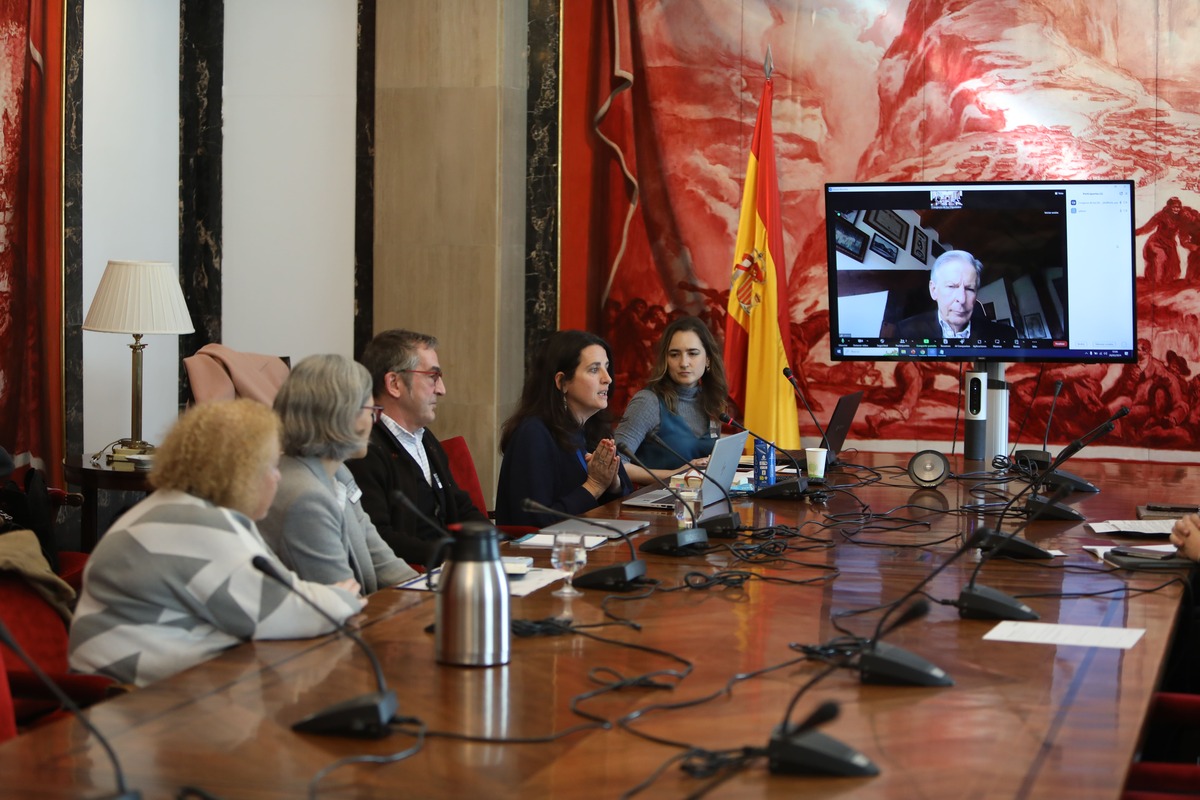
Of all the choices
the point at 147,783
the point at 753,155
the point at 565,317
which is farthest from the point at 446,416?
the point at 147,783

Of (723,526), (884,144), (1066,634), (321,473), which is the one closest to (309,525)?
(321,473)

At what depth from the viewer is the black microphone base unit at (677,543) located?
10.0 ft

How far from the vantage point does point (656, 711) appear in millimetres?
1804

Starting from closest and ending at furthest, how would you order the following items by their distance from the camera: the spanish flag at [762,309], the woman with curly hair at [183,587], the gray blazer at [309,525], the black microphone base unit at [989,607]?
1. the woman with curly hair at [183,587]
2. the black microphone base unit at [989,607]
3. the gray blazer at [309,525]
4. the spanish flag at [762,309]

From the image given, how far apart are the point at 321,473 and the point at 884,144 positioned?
13.5 ft

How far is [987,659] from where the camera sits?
2.10 meters

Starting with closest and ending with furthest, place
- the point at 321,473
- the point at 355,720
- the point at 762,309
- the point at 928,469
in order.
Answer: the point at 355,720
the point at 321,473
the point at 928,469
the point at 762,309

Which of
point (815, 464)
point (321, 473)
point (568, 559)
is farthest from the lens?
point (815, 464)

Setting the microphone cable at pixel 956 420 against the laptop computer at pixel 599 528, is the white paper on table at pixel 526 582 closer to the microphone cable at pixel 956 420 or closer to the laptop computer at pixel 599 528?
Answer: the laptop computer at pixel 599 528

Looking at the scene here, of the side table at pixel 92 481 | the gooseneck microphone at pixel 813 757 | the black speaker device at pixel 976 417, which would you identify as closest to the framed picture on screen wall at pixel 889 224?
the black speaker device at pixel 976 417

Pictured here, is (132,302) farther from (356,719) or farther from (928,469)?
(356,719)

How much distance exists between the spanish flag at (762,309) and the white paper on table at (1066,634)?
12.4ft

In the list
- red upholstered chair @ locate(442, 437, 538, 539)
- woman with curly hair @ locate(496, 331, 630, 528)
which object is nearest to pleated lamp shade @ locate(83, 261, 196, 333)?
red upholstered chair @ locate(442, 437, 538, 539)

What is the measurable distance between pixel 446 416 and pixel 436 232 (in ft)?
2.89
